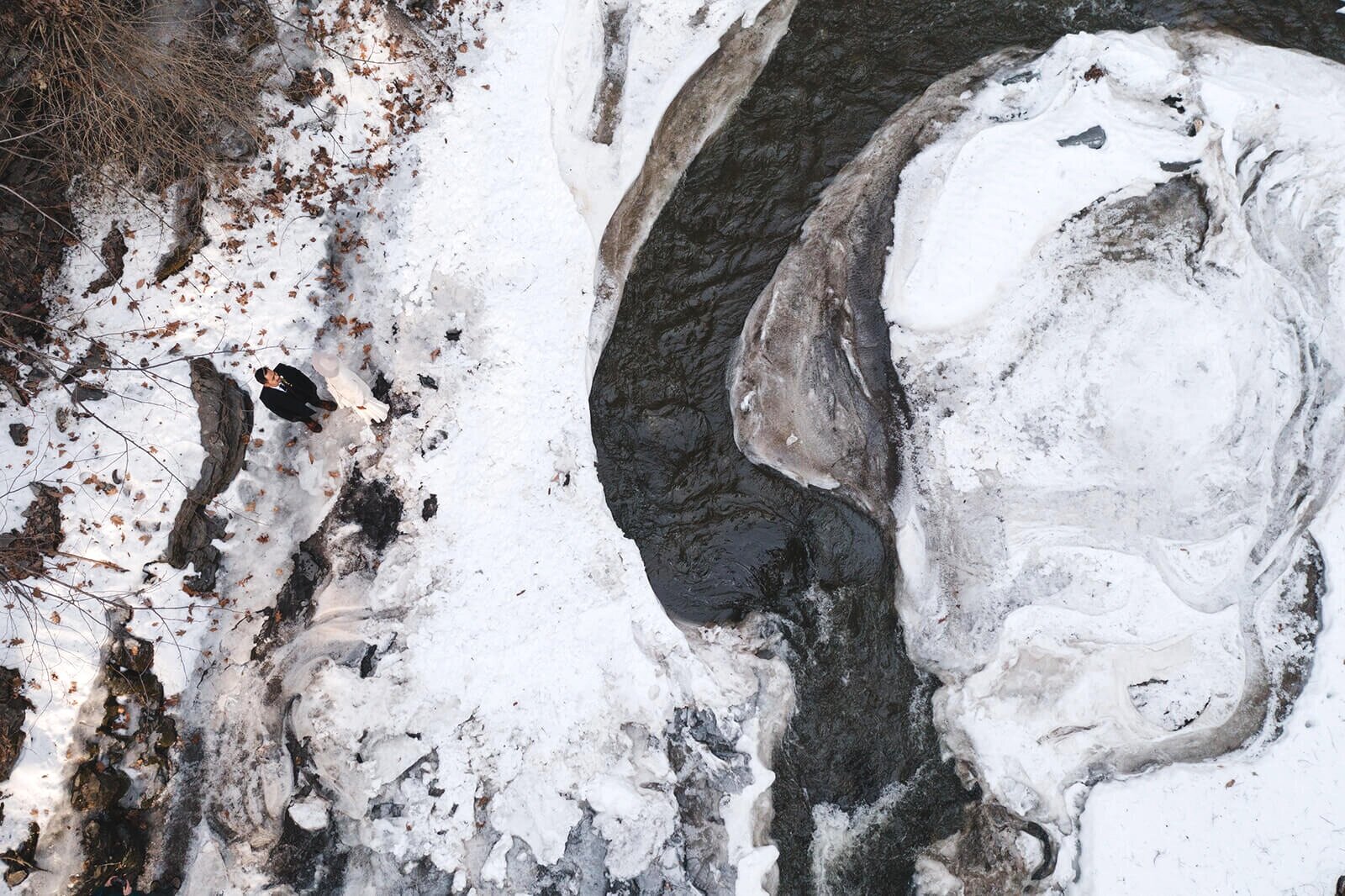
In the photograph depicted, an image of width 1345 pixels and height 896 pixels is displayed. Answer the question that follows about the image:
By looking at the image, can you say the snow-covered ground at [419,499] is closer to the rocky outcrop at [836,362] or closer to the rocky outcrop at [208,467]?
the rocky outcrop at [208,467]

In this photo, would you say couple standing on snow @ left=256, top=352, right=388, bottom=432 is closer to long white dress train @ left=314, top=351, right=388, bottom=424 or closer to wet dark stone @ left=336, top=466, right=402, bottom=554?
long white dress train @ left=314, top=351, right=388, bottom=424

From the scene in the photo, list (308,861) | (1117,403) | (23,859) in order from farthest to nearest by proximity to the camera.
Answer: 1. (1117,403)
2. (308,861)
3. (23,859)

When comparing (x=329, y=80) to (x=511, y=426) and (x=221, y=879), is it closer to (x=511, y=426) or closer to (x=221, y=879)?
(x=511, y=426)

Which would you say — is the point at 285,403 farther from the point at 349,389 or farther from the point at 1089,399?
the point at 1089,399

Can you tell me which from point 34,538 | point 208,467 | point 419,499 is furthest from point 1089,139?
point 34,538

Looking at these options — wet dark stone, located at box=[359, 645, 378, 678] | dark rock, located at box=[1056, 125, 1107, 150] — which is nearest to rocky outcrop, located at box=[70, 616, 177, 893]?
wet dark stone, located at box=[359, 645, 378, 678]

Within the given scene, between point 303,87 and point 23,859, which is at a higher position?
point 303,87
